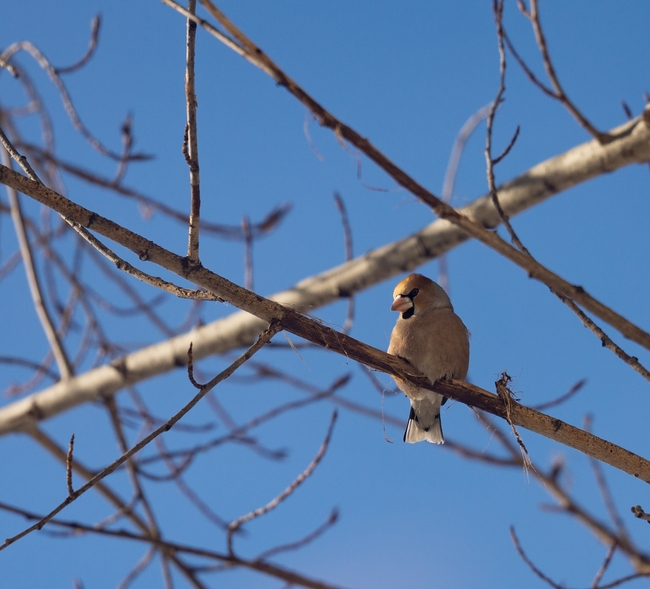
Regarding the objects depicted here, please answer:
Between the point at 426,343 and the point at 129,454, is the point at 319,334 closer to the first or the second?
the point at 129,454

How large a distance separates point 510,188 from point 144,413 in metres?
2.26

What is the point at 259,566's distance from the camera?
9.00 ft

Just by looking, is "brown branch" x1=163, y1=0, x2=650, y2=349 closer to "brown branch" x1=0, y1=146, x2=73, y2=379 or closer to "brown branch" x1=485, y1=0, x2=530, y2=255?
"brown branch" x1=485, y1=0, x2=530, y2=255

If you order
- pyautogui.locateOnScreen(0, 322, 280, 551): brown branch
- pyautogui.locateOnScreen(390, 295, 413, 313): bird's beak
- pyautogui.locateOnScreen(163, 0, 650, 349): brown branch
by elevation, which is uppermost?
pyautogui.locateOnScreen(390, 295, 413, 313): bird's beak

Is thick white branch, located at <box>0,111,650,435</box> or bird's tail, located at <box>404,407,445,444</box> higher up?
thick white branch, located at <box>0,111,650,435</box>

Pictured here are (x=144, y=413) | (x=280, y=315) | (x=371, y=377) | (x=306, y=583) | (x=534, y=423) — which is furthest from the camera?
(x=144, y=413)

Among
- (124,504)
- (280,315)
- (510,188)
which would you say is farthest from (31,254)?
(510,188)

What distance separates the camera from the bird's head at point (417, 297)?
301cm

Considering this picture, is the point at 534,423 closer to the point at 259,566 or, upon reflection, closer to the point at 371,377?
the point at 371,377

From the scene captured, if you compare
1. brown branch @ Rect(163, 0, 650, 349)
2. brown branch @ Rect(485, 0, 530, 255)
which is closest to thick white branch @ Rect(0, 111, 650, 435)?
brown branch @ Rect(485, 0, 530, 255)

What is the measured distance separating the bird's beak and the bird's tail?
18.9 inches

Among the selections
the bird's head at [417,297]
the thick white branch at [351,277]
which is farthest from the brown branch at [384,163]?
the bird's head at [417,297]

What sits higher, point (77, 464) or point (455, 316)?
point (455, 316)

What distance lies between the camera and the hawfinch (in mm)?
2643
